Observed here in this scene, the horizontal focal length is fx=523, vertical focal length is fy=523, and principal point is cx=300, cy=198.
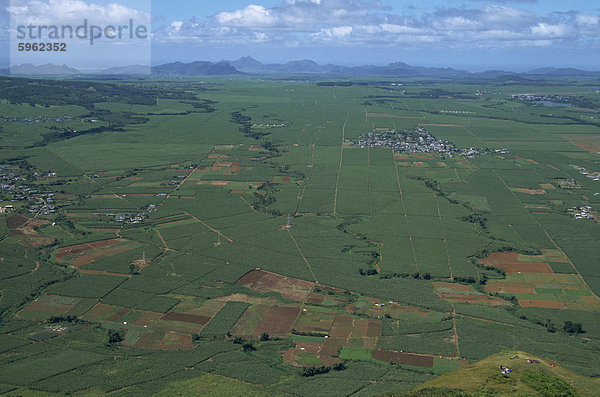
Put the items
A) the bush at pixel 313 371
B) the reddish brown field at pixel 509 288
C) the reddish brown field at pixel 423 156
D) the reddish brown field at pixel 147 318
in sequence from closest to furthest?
the bush at pixel 313 371 → the reddish brown field at pixel 147 318 → the reddish brown field at pixel 509 288 → the reddish brown field at pixel 423 156

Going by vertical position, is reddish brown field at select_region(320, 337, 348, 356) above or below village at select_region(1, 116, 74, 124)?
below

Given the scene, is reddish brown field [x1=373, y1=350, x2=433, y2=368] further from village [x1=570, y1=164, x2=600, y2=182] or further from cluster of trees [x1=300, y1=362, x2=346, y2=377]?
village [x1=570, y1=164, x2=600, y2=182]

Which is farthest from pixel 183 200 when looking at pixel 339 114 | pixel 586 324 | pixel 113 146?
pixel 339 114

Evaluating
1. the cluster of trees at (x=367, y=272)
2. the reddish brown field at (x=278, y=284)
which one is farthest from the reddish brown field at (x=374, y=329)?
the cluster of trees at (x=367, y=272)

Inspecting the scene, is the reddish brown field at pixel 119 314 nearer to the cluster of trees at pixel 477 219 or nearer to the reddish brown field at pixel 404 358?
the reddish brown field at pixel 404 358

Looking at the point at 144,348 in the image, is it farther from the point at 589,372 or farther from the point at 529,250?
the point at 529,250

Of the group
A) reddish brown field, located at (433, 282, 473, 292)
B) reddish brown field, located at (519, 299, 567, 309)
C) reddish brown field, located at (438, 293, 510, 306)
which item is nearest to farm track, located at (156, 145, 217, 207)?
reddish brown field, located at (433, 282, 473, 292)

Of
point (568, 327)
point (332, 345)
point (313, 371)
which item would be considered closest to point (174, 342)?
point (313, 371)
